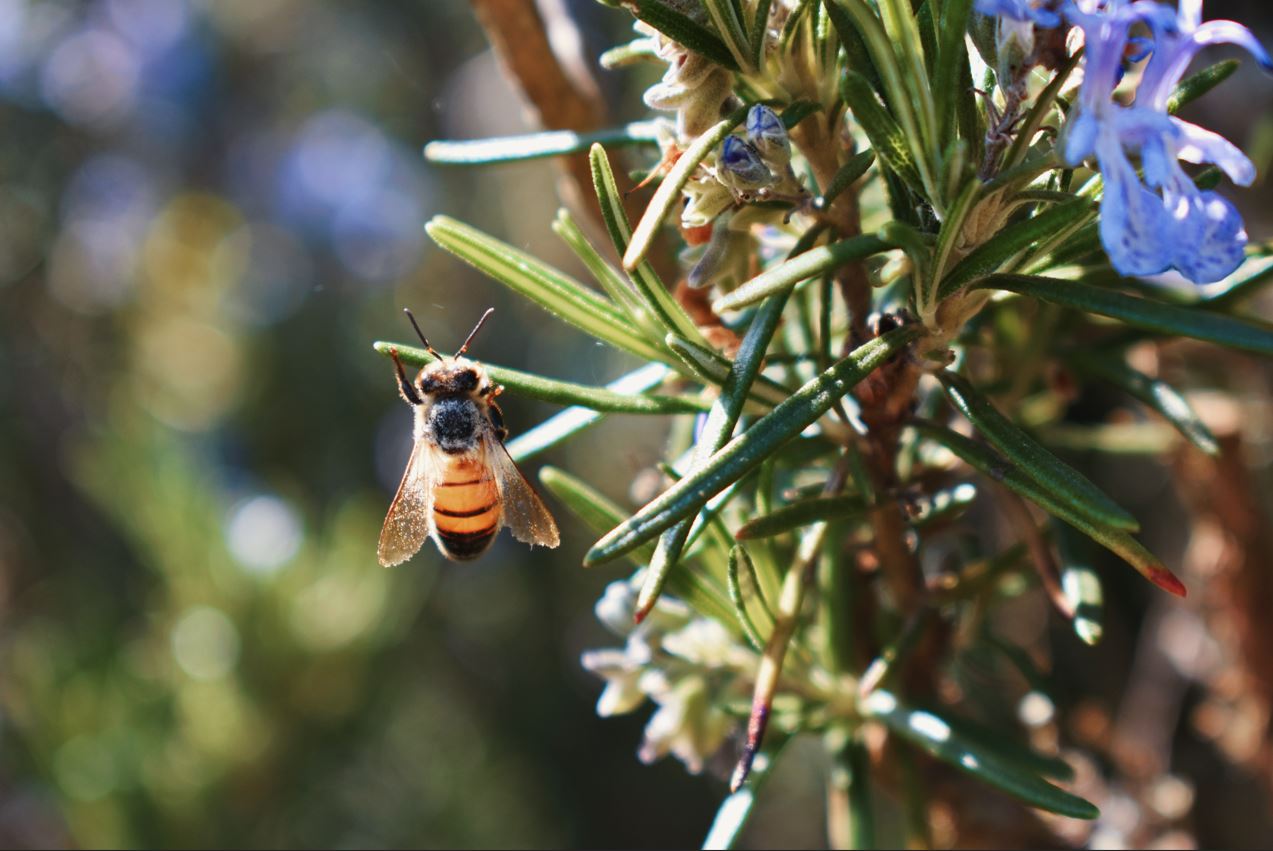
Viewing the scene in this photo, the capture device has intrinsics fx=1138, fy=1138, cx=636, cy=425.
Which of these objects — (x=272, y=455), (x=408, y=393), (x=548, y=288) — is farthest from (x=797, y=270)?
(x=272, y=455)

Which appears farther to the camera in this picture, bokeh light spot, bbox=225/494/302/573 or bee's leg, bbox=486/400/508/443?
bokeh light spot, bbox=225/494/302/573

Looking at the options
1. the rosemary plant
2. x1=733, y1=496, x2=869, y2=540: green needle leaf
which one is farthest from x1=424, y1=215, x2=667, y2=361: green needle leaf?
x1=733, y1=496, x2=869, y2=540: green needle leaf

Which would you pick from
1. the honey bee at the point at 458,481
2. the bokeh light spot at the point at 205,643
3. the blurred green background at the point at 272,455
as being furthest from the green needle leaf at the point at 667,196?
the bokeh light spot at the point at 205,643

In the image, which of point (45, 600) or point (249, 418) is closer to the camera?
point (45, 600)

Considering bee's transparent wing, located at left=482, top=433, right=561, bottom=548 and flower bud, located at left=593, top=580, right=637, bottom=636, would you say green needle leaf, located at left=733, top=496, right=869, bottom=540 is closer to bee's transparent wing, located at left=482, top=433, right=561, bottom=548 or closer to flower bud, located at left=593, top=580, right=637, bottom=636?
flower bud, located at left=593, top=580, right=637, bottom=636

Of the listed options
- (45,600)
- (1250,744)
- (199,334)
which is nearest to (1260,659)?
(1250,744)

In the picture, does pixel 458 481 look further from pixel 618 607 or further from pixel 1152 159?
pixel 1152 159

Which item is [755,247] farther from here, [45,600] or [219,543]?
[45,600]
